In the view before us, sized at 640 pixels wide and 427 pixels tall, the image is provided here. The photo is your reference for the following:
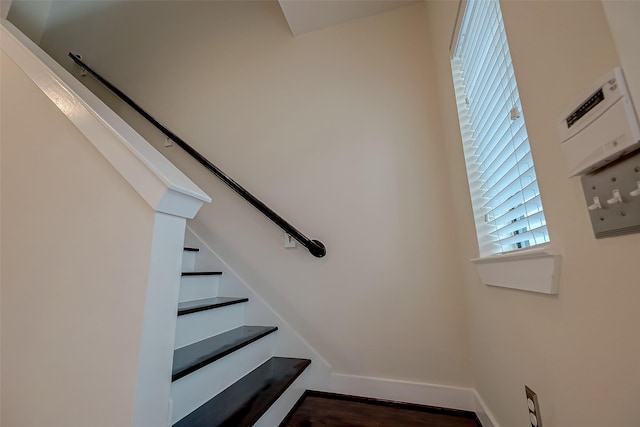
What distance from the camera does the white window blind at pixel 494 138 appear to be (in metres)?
0.83

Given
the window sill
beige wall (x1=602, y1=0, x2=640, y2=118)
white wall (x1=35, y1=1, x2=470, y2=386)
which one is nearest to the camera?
beige wall (x1=602, y1=0, x2=640, y2=118)

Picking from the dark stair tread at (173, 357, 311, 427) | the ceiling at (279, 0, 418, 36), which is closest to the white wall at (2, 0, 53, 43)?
the ceiling at (279, 0, 418, 36)

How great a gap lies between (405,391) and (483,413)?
1.24 feet

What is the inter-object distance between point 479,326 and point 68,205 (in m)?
1.72

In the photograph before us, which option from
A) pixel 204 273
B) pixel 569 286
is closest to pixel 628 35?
pixel 569 286

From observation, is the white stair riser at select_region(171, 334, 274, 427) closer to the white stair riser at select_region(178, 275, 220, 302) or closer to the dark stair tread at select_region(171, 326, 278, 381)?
the dark stair tread at select_region(171, 326, 278, 381)

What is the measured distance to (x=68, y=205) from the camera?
86 centimetres

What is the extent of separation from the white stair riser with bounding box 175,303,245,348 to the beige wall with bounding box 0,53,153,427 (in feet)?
1.63

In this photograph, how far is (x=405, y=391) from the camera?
146cm

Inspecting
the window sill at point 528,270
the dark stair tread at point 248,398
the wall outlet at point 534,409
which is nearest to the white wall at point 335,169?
the dark stair tread at point 248,398

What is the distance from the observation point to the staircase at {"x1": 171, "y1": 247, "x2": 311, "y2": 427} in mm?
1014

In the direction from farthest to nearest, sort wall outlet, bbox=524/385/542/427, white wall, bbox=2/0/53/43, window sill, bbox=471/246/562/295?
white wall, bbox=2/0/53/43 < wall outlet, bbox=524/385/542/427 < window sill, bbox=471/246/562/295

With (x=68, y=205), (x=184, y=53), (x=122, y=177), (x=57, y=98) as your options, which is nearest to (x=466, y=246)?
(x=122, y=177)

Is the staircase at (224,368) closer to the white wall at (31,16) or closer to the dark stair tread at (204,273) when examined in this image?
the dark stair tread at (204,273)
